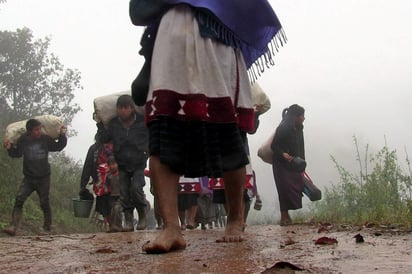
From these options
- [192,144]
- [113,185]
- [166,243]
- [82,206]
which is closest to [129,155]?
[113,185]

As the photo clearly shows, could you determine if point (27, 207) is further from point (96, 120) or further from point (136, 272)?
point (136, 272)

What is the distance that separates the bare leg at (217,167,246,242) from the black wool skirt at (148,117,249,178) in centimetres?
15

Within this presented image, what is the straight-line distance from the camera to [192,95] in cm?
247

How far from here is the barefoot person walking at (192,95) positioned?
8.05 feet

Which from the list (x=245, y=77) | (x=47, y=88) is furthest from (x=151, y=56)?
(x=47, y=88)

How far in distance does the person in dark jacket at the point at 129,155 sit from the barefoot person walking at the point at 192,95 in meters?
3.29

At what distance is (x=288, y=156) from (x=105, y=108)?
2355 mm

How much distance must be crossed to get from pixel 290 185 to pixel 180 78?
470 cm

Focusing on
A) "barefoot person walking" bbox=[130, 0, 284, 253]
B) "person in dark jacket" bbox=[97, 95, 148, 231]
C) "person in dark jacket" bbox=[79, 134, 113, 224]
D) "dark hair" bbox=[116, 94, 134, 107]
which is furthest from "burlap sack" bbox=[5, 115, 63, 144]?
"barefoot person walking" bbox=[130, 0, 284, 253]

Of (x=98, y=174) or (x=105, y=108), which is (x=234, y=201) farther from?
(x=98, y=174)

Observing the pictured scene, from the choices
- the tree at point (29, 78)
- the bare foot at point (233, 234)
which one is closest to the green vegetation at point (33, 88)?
the tree at point (29, 78)

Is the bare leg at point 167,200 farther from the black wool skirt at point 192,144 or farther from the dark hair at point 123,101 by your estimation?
the dark hair at point 123,101

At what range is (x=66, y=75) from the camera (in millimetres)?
24125

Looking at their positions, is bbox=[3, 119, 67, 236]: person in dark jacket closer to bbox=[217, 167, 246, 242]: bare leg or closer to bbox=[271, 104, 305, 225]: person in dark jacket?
bbox=[271, 104, 305, 225]: person in dark jacket
